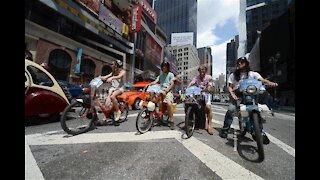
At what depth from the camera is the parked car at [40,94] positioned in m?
4.62

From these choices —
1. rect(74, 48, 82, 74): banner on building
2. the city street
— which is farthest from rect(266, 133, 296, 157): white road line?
rect(74, 48, 82, 74): banner on building

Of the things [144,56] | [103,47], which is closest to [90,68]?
[103,47]

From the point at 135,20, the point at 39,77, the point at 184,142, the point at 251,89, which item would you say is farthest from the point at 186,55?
the point at 184,142

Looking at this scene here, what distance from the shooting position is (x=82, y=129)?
429 cm

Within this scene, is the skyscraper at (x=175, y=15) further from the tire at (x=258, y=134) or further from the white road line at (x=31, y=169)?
the white road line at (x=31, y=169)

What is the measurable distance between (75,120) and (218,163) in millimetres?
3282

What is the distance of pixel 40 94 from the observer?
4.84 metres

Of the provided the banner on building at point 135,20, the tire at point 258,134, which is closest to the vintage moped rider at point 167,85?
the tire at point 258,134

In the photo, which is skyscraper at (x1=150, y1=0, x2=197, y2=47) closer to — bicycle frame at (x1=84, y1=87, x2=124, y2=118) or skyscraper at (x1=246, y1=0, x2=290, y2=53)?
skyscraper at (x1=246, y1=0, x2=290, y2=53)

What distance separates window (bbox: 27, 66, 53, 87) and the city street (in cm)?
153

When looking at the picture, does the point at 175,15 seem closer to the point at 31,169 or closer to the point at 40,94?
the point at 40,94

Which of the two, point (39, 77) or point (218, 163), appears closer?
point (218, 163)

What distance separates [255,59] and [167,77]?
58488 millimetres
